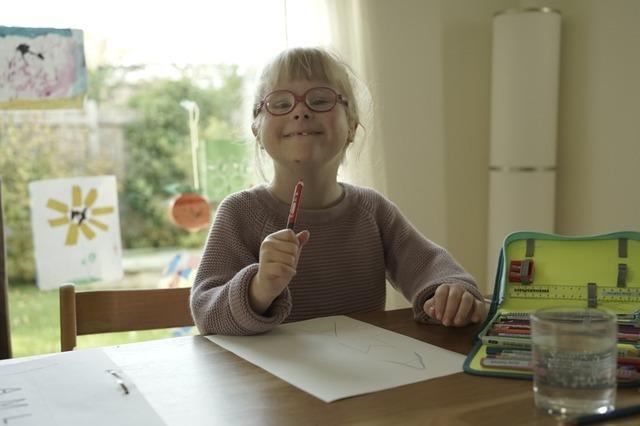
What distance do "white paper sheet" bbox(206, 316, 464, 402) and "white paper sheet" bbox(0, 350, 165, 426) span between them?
16 cm

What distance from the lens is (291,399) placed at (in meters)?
0.71

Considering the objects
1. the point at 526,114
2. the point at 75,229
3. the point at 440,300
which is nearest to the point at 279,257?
the point at 440,300

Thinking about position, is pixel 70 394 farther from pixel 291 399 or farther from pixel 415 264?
pixel 415 264

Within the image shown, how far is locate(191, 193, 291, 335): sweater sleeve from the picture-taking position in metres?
0.97

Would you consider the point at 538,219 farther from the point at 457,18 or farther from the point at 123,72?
the point at 123,72

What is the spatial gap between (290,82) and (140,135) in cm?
122

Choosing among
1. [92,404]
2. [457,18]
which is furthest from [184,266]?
[92,404]

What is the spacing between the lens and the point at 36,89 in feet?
6.82

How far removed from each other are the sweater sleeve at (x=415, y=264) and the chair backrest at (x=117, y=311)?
0.38 meters

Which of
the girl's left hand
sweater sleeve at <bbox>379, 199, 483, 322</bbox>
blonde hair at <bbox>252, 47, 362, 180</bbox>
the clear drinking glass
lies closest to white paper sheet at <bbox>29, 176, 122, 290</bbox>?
blonde hair at <bbox>252, 47, 362, 180</bbox>

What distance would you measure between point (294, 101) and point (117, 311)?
0.48 m

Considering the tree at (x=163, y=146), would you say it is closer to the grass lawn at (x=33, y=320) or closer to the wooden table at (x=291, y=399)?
the grass lawn at (x=33, y=320)

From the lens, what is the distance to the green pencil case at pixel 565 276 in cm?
100

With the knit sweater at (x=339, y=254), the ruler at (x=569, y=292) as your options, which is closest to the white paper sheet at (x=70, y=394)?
the knit sweater at (x=339, y=254)
